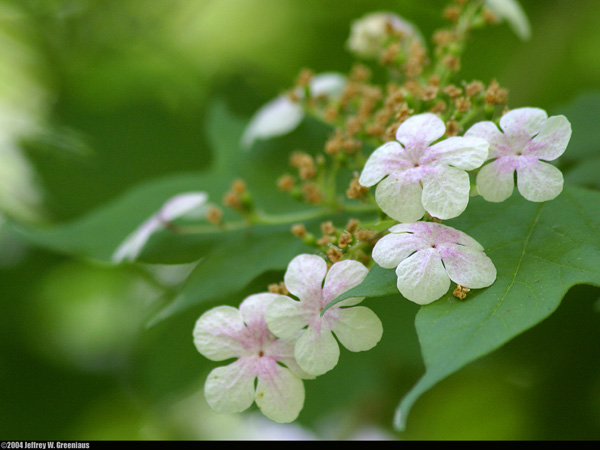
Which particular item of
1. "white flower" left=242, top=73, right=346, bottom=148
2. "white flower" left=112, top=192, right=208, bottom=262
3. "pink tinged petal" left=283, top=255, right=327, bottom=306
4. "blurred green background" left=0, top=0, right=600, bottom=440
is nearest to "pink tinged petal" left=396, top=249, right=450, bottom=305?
"pink tinged petal" left=283, top=255, right=327, bottom=306

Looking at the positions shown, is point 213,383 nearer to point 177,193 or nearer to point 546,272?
point 546,272

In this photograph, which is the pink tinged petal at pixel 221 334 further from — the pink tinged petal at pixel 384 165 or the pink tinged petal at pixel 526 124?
the pink tinged petal at pixel 526 124

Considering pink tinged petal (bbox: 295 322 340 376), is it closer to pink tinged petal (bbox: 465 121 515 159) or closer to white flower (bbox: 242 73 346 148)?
pink tinged petal (bbox: 465 121 515 159)

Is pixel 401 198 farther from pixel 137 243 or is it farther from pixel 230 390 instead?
pixel 137 243

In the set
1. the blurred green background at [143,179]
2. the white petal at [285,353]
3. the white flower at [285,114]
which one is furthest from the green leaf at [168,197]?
the white petal at [285,353]

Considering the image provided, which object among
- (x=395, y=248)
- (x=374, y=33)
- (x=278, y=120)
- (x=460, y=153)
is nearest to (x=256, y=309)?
(x=395, y=248)

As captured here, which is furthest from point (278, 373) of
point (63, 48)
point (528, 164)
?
point (63, 48)
